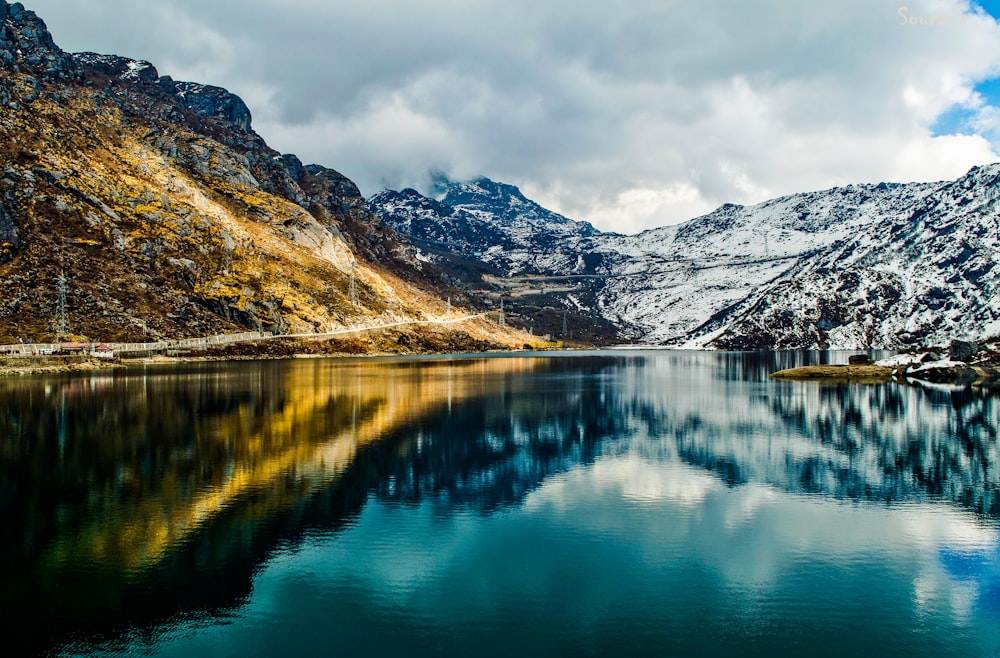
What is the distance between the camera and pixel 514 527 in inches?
1152

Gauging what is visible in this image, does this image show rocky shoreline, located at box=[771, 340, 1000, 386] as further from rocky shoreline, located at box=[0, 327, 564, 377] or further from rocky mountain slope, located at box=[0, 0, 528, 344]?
rocky mountain slope, located at box=[0, 0, 528, 344]

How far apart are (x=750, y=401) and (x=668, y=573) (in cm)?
5759

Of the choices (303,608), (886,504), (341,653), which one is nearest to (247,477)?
(303,608)

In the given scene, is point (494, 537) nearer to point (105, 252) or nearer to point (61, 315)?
point (61, 315)

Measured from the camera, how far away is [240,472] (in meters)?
37.7

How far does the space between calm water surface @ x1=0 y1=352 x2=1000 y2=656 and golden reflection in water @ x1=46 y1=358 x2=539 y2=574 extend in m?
0.19

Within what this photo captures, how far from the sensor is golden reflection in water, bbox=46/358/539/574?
85.1 feet

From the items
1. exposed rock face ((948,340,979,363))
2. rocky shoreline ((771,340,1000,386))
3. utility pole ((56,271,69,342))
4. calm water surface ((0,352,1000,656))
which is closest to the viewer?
calm water surface ((0,352,1000,656))

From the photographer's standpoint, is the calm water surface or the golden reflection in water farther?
the golden reflection in water

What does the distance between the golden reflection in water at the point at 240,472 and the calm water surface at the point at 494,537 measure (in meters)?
0.19

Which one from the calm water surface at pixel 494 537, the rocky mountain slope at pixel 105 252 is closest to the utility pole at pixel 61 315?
the rocky mountain slope at pixel 105 252

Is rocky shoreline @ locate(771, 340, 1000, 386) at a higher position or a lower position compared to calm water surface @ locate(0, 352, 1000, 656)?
higher

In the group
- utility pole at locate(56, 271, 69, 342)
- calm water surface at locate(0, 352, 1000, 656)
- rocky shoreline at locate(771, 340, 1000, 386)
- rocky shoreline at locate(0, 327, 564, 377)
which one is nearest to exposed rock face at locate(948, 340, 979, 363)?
rocky shoreline at locate(771, 340, 1000, 386)

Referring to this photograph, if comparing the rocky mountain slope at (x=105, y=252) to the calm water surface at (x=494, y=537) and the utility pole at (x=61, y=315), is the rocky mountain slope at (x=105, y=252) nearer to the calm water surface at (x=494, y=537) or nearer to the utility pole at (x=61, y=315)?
the utility pole at (x=61, y=315)
